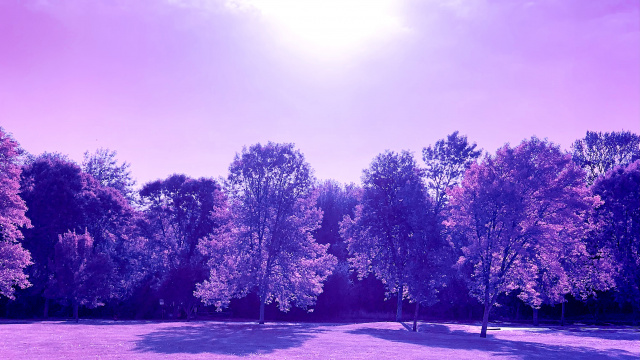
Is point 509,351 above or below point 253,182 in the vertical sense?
below

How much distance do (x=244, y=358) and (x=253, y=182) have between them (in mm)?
24405

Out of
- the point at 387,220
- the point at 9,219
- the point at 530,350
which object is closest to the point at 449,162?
the point at 387,220

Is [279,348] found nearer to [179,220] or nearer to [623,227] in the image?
[179,220]

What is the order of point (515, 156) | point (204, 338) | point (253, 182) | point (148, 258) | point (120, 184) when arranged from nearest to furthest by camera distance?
point (204, 338) < point (515, 156) < point (253, 182) < point (148, 258) < point (120, 184)

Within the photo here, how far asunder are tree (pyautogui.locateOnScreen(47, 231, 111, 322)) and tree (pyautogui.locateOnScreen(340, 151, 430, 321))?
75.7 feet

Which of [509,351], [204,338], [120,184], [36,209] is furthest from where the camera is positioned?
[120,184]

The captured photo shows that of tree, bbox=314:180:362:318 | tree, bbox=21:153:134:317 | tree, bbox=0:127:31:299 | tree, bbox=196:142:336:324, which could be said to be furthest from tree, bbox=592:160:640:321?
tree, bbox=0:127:31:299

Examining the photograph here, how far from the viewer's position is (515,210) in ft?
104

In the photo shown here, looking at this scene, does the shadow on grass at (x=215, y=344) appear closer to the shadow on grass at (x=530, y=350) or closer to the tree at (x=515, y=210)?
the shadow on grass at (x=530, y=350)

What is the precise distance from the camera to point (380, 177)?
140 feet

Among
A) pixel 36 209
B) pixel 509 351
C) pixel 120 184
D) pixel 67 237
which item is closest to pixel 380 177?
pixel 509 351

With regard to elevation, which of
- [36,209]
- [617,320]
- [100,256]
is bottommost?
[617,320]

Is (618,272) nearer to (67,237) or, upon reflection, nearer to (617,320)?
(617,320)

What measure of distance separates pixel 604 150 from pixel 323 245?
1818 inches
